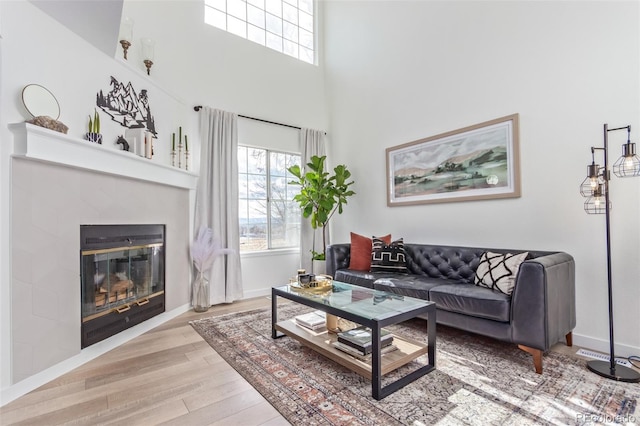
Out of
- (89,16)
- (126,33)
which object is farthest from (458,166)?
(126,33)

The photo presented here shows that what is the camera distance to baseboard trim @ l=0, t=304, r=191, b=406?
185 centimetres

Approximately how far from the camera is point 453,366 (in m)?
2.18

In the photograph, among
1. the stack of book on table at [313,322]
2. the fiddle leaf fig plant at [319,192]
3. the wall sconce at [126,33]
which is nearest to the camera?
the stack of book on table at [313,322]

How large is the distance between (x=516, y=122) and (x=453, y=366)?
226 cm

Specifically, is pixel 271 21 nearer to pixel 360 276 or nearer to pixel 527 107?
pixel 527 107

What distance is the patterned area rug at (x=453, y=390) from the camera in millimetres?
1618

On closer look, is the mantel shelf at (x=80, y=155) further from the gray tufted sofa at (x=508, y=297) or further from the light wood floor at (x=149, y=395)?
the gray tufted sofa at (x=508, y=297)

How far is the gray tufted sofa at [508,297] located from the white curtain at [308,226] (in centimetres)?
159

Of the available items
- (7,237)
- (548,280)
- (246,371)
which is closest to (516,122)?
(548,280)

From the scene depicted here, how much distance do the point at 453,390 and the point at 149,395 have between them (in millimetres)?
1819

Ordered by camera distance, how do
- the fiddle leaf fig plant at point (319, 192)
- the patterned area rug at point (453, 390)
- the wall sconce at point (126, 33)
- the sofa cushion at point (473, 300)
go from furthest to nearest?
the fiddle leaf fig plant at point (319, 192) → the wall sconce at point (126, 33) → the sofa cushion at point (473, 300) → the patterned area rug at point (453, 390)

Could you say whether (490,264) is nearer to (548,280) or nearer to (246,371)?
(548,280)

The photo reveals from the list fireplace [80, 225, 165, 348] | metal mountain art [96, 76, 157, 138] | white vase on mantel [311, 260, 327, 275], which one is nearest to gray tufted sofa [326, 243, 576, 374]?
white vase on mantel [311, 260, 327, 275]

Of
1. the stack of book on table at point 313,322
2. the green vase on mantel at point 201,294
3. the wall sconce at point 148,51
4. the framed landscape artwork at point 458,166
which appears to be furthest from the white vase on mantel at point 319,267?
the wall sconce at point 148,51
